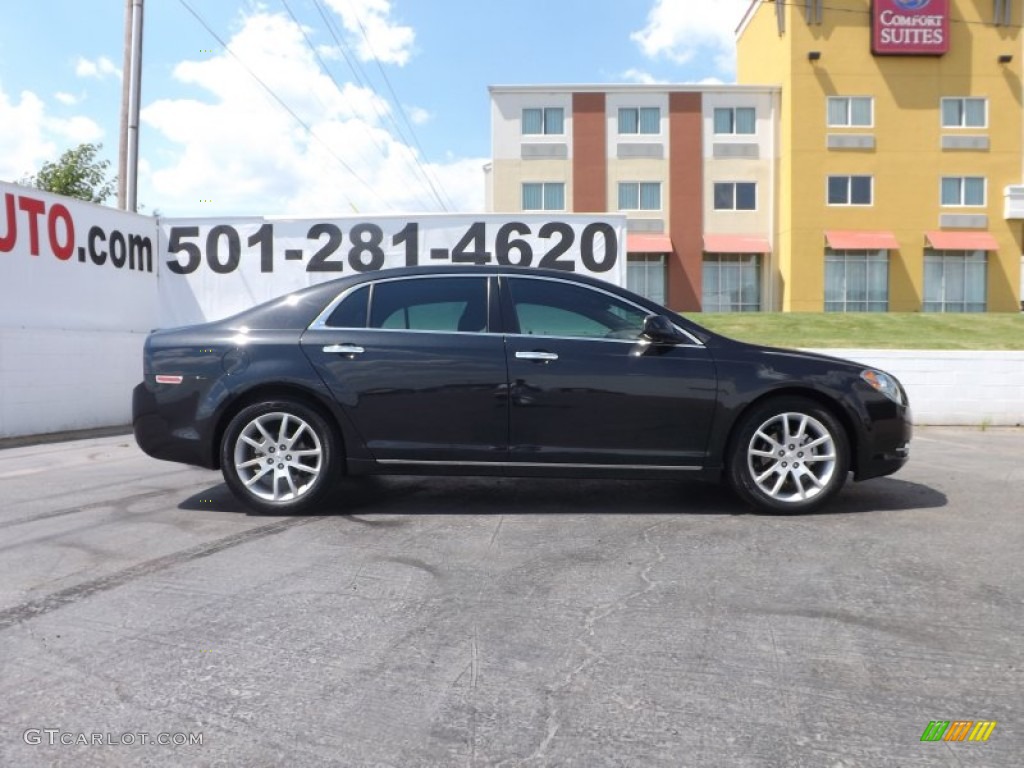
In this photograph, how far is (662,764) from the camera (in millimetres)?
2465

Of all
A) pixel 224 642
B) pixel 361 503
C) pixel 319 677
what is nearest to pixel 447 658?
pixel 319 677

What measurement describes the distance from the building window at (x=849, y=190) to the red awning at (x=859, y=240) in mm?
1185

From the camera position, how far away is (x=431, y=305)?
18.6 ft

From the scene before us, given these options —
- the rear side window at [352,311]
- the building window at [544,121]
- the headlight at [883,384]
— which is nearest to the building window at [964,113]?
the building window at [544,121]

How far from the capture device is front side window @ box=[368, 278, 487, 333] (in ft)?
18.4

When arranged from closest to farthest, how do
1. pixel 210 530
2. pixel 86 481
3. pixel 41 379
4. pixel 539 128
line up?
pixel 210 530 → pixel 86 481 → pixel 41 379 → pixel 539 128

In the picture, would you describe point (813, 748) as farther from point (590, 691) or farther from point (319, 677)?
point (319, 677)

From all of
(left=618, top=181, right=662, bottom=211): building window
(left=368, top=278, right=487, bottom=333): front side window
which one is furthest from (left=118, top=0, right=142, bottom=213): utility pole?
(left=618, top=181, right=662, bottom=211): building window

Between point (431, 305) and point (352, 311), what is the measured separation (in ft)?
1.70

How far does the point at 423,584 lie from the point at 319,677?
1.06 metres

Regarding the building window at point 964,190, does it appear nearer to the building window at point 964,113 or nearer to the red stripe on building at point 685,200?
the building window at point 964,113

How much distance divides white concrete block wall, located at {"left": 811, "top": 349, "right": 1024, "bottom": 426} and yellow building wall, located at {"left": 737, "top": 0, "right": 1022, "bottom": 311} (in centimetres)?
2427

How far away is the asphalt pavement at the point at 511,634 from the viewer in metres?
2.60

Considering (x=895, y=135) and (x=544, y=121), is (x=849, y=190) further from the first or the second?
(x=544, y=121)
